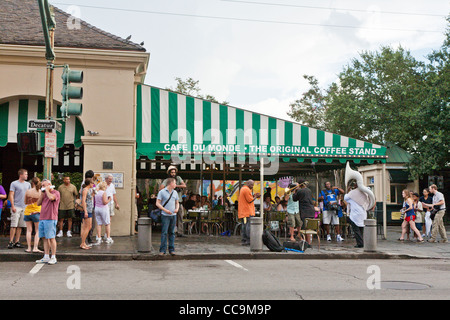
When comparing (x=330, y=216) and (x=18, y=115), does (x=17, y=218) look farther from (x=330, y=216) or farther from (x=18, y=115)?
(x=330, y=216)

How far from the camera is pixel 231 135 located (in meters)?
15.5

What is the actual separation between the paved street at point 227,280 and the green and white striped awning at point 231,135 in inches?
200

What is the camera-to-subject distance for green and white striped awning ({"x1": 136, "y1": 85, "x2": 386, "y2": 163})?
50.5 ft

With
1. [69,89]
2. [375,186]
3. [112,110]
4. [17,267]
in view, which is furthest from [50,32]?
[375,186]

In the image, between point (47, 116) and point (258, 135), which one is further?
point (258, 135)

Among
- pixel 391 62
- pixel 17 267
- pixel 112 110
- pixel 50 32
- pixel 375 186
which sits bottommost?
pixel 17 267

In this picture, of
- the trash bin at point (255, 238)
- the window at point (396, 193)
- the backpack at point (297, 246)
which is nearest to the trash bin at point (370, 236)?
the backpack at point (297, 246)

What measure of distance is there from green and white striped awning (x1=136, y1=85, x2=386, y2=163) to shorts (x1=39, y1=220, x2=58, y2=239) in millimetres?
5656

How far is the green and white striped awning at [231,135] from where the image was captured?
607 inches

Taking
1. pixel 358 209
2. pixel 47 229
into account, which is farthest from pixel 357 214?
pixel 47 229

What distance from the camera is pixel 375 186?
3198cm
